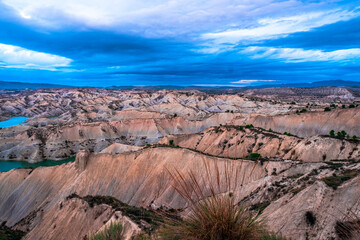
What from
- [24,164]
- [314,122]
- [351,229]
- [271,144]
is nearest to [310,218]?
[351,229]

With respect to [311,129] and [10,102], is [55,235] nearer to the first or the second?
[311,129]

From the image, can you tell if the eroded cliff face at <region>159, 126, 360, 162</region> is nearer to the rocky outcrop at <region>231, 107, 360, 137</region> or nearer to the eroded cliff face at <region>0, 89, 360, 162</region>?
the rocky outcrop at <region>231, 107, 360, 137</region>

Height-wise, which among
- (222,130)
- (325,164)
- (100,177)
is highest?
(325,164)

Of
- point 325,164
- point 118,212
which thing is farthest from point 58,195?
point 325,164

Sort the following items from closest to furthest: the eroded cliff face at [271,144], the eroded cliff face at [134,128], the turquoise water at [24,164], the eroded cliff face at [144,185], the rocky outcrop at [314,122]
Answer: the eroded cliff face at [144,185] → the eroded cliff face at [271,144] → the rocky outcrop at [314,122] → the eroded cliff face at [134,128] → the turquoise water at [24,164]

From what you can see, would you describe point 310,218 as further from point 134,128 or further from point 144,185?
point 134,128

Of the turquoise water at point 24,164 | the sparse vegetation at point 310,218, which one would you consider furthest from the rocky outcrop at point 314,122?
the turquoise water at point 24,164

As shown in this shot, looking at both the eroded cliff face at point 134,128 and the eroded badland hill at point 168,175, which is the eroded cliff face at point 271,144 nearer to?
the eroded badland hill at point 168,175

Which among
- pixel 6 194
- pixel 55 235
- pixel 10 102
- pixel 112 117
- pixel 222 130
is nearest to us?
pixel 55 235
